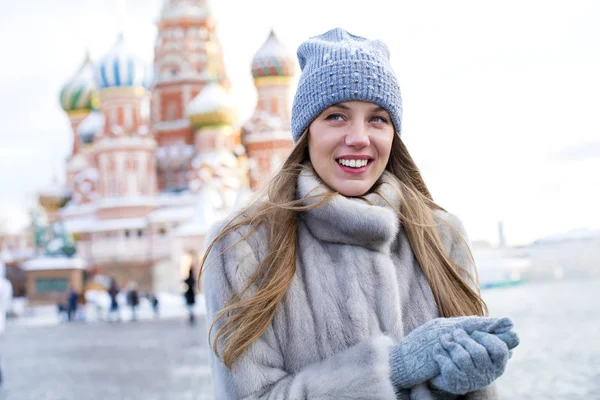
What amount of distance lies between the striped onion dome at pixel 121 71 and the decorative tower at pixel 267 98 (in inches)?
177

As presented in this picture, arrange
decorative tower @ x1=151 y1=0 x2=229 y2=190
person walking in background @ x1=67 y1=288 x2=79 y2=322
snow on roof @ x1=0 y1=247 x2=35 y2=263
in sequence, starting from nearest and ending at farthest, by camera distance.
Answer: person walking in background @ x1=67 y1=288 x2=79 y2=322
decorative tower @ x1=151 y1=0 x2=229 y2=190
snow on roof @ x1=0 y1=247 x2=35 y2=263

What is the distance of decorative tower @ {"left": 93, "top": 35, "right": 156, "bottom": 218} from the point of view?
105 ft

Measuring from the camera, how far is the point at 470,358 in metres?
1.67

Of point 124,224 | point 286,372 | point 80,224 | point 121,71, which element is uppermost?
point 121,71

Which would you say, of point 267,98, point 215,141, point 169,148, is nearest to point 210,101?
point 215,141

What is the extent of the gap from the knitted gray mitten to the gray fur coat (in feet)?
0.08

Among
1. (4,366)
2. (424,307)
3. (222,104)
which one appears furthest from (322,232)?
(222,104)

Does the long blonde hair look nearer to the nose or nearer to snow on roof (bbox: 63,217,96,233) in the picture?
the nose

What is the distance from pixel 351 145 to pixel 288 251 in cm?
30

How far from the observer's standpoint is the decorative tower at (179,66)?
116 feet

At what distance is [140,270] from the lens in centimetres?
3119

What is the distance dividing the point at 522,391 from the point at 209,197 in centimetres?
2468

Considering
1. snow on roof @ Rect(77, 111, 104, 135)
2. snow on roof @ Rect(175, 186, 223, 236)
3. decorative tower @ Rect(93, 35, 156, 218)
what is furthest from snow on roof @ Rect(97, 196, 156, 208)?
snow on roof @ Rect(77, 111, 104, 135)

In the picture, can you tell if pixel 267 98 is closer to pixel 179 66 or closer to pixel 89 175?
pixel 179 66
